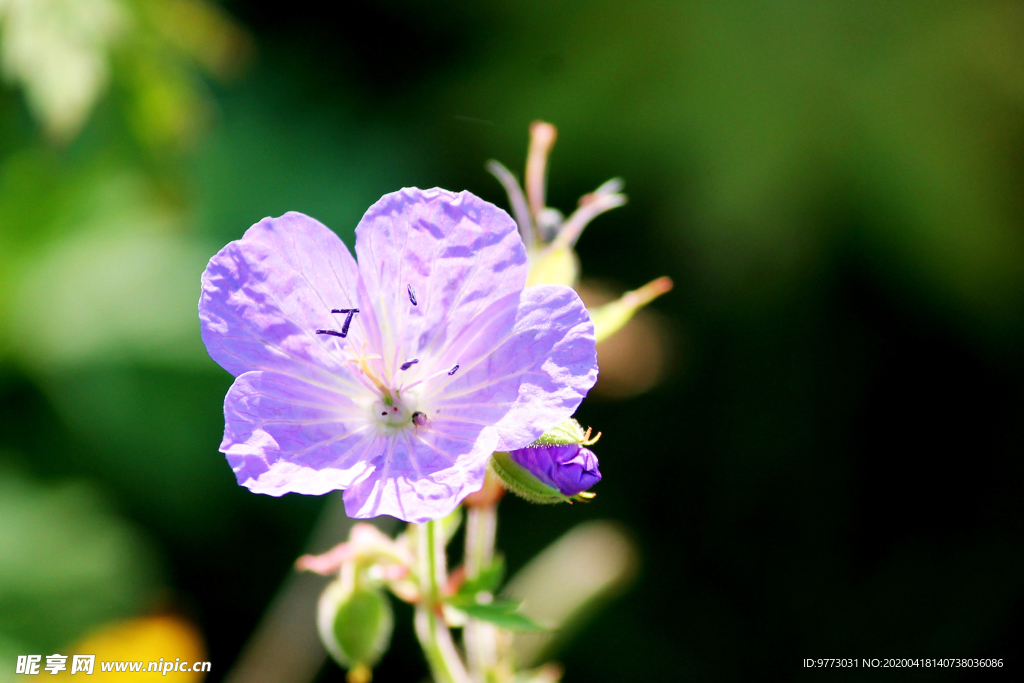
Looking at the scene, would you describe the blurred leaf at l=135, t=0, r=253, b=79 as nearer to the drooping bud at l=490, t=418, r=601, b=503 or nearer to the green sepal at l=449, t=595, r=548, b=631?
the drooping bud at l=490, t=418, r=601, b=503

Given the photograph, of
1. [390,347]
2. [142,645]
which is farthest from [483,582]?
[142,645]

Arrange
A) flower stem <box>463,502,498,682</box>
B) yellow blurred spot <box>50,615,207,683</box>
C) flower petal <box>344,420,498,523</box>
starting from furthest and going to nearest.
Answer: yellow blurred spot <box>50,615,207,683</box>
flower stem <box>463,502,498,682</box>
flower petal <box>344,420,498,523</box>

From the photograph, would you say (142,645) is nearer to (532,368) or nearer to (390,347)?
(390,347)

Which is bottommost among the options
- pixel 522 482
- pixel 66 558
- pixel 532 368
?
pixel 66 558

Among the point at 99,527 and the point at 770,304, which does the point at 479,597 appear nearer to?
the point at 99,527

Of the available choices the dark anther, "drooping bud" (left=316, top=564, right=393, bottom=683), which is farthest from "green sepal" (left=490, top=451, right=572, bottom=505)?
"drooping bud" (left=316, top=564, right=393, bottom=683)

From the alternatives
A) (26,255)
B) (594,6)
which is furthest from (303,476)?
(594,6)

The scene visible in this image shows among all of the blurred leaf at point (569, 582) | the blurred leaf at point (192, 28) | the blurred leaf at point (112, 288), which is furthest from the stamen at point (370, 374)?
the blurred leaf at point (192, 28)
